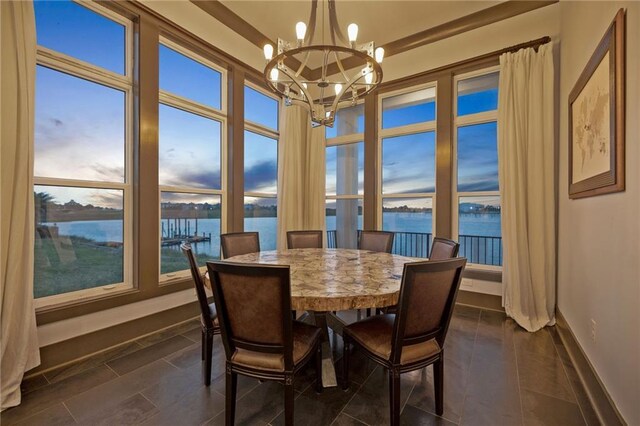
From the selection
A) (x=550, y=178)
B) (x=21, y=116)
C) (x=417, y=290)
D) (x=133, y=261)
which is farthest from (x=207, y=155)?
(x=550, y=178)

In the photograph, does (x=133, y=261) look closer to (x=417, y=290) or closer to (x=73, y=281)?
(x=73, y=281)

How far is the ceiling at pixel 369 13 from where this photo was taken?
310 centimetres

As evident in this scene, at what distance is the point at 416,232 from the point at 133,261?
358 cm

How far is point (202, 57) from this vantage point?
3211 millimetres

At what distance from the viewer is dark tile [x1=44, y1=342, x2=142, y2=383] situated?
197 centimetres

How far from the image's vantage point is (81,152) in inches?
91.4

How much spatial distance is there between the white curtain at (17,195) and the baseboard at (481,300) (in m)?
4.11

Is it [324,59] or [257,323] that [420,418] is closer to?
[257,323]

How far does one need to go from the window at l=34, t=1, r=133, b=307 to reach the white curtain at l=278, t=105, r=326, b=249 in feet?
6.63

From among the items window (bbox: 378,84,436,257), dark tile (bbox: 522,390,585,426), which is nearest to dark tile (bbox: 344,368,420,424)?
dark tile (bbox: 522,390,585,426)

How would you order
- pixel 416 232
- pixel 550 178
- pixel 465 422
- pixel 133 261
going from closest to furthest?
pixel 465 422, pixel 133 261, pixel 550 178, pixel 416 232

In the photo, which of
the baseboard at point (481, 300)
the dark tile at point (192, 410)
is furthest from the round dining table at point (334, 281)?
the baseboard at point (481, 300)

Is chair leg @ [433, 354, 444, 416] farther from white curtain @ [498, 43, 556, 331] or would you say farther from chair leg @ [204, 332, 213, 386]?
white curtain @ [498, 43, 556, 331]

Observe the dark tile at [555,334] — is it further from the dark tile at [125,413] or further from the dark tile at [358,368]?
the dark tile at [125,413]
